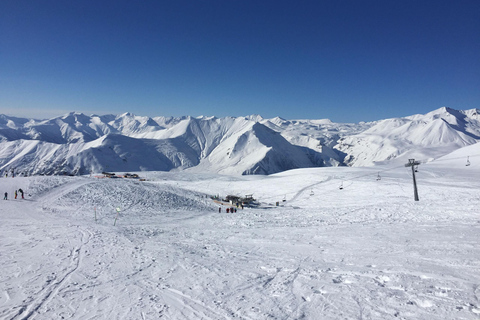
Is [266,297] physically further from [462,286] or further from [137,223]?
[137,223]

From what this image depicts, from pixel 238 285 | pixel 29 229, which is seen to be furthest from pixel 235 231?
pixel 29 229

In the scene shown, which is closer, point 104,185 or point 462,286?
point 462,286

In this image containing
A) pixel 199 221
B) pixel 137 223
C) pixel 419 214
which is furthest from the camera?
pixel 199 221

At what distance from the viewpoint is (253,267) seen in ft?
38.6

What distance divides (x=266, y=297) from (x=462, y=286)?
651cm

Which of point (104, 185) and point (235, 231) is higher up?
point (104, 185)

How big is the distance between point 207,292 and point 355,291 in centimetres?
523

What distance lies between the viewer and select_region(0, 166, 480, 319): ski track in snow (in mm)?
7965

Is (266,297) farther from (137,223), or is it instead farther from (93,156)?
(93,156)

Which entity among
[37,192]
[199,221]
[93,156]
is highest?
[93,156]

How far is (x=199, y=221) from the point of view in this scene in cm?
2703

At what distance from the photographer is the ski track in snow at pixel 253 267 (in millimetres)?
7965

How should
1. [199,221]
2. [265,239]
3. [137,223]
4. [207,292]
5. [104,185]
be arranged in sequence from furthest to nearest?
[104,185], [199,221], [137,223], [265,239], [207,292]

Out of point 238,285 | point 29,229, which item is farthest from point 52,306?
point 29,229
